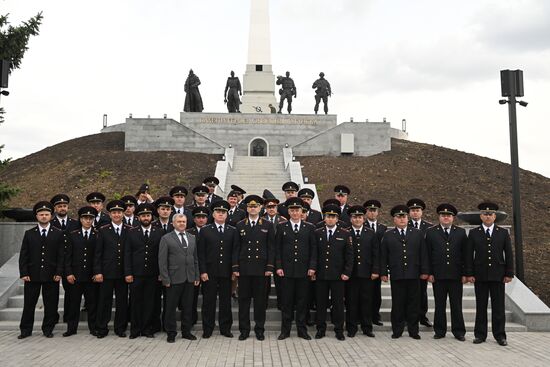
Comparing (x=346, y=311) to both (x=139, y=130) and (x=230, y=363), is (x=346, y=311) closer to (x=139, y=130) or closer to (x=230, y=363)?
(x=230, y=363)

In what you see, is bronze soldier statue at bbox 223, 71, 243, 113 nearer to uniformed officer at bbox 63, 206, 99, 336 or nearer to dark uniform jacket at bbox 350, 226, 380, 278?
uniformed officer at bbox 63, 206, 99, 336

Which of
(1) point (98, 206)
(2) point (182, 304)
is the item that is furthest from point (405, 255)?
(1) point (98, 206)

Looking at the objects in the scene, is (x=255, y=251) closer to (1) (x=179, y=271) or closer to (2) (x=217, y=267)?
(2) (x=217, y=267)

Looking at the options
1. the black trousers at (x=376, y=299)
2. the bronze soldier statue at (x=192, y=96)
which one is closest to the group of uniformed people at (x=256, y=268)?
the black trousers at (x=376, y=299)

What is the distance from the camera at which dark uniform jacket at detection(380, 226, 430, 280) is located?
809 centimetres

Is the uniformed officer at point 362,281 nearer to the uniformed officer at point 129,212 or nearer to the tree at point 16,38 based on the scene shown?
the uniformed officer at point 129,212

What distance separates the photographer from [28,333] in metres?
7.95

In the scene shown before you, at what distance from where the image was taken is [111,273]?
26.6 ft

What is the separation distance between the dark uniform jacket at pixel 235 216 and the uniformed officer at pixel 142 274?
1.35 meters

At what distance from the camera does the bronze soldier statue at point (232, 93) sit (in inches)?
1169

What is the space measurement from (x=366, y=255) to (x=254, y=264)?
1635mm

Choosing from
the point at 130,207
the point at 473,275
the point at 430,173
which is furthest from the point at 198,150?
the point at 473,275

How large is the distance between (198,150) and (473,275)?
20555 mm

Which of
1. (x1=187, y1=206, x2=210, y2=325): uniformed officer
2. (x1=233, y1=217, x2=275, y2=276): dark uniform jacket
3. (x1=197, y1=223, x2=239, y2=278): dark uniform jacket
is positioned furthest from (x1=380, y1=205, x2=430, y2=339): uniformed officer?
(x1=187, y1=206, x2=210, y2=325): uniformed officer
